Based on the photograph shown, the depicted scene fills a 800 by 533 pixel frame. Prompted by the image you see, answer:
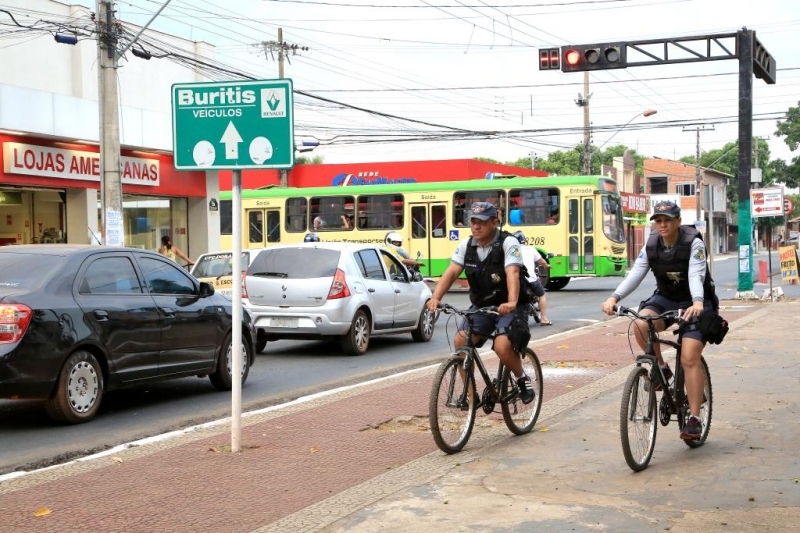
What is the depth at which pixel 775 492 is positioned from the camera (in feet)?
20.1

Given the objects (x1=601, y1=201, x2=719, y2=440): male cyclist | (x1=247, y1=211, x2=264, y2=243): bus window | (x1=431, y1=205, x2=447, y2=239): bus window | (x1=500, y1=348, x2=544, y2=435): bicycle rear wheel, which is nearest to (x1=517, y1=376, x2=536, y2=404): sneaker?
(x1=500, y1=348, x2=544, y2=435): bicycle rear wheel

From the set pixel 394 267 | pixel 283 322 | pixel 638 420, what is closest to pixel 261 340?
pixel 283 322

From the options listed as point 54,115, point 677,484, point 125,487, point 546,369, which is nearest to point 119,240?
point 54,115

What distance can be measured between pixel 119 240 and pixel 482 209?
12.7 metres

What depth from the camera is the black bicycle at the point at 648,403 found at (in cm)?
653

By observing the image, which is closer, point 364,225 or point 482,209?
point 482,209

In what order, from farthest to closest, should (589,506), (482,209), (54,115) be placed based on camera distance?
(54,115), (482,209), (589,506)

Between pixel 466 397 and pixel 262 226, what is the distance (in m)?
28.2

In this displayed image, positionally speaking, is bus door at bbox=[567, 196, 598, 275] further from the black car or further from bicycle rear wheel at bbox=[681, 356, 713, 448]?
bicycle rear wheel at bbox=[681, 356, 713, 448]

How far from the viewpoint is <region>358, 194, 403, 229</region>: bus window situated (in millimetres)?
33094

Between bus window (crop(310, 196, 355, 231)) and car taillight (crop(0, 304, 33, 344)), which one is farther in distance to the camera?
bus window (crop(310, 196, 355, 231))

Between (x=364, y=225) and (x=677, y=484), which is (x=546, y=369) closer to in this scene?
(x=677, y=484)

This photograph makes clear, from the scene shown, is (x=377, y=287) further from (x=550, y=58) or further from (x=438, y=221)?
(x=438, y=221)

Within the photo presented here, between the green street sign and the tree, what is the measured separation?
5986cm
